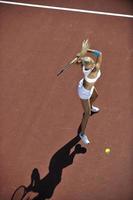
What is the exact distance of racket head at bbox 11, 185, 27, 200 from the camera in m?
13.5

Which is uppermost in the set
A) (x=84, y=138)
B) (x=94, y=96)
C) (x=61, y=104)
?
(x=61, y=104)

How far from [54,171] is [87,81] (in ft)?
9.10

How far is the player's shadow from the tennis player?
0.38 meters

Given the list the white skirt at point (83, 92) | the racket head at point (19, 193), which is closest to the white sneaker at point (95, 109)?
the white skirt at point (83, 92)

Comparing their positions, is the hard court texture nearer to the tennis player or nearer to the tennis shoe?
the tennis shoe

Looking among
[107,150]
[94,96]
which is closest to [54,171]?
[107,150]

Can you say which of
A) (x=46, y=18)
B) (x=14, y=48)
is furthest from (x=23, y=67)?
(x=46, y=18)

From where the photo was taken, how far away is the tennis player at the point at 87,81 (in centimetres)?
1363

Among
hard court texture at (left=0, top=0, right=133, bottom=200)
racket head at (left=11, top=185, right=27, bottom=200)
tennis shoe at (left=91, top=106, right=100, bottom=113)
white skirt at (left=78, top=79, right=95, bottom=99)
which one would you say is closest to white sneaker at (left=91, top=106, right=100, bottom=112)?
tennis shoe at (left=91, top=106, right=100, bottom=113)

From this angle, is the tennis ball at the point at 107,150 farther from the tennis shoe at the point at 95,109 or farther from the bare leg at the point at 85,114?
the tennis shoe at the point at 95,109

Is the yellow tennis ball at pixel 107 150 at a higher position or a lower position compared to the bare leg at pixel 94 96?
lower

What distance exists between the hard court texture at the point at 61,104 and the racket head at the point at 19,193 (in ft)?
0.40

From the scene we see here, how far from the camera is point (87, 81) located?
45.3 feet

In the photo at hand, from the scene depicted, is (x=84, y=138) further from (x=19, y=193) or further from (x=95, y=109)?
(x=19, y=193)
